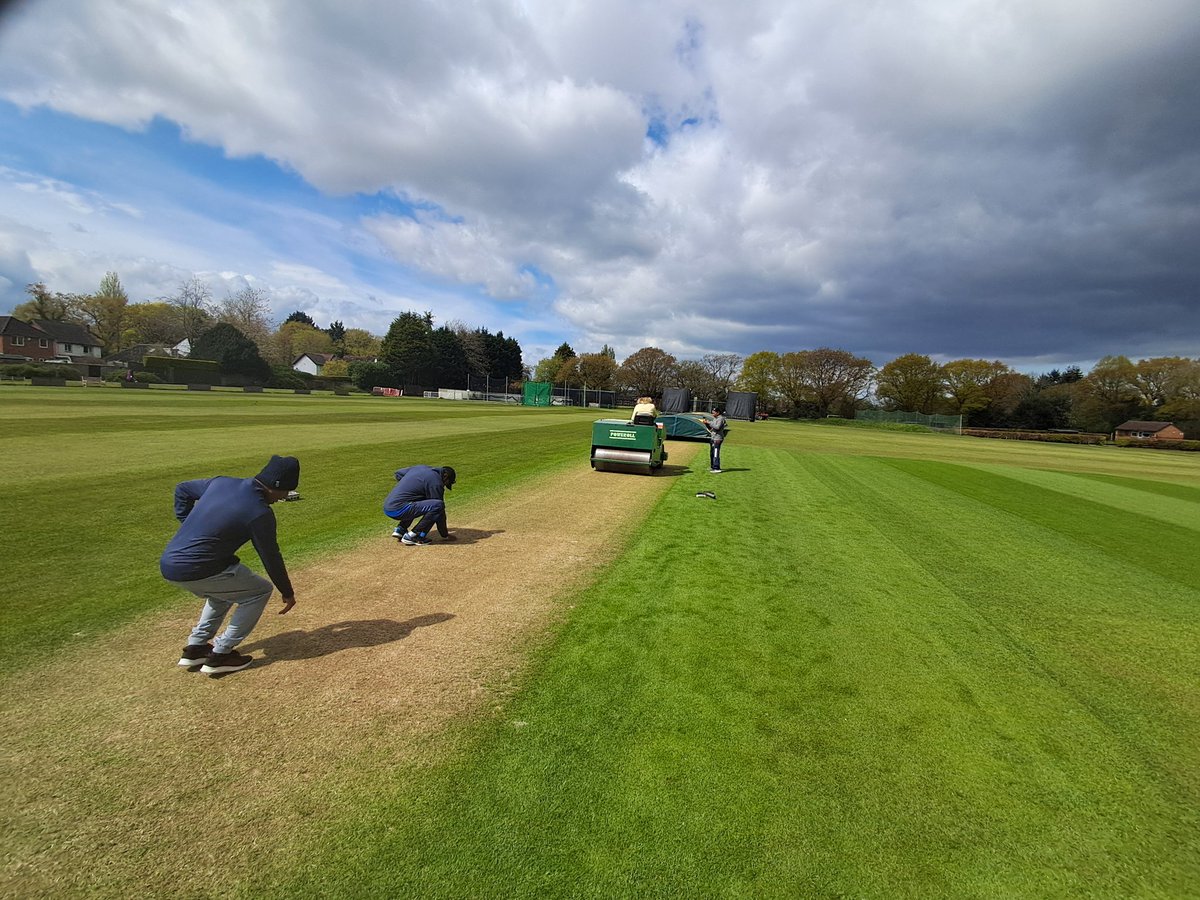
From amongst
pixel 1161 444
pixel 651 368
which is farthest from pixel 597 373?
pixel 1161 444

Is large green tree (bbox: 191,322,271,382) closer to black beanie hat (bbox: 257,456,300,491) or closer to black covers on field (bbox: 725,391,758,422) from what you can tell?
black covers on field (bbox: 725,391,758,422)

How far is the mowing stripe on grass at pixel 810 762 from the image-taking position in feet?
8.48

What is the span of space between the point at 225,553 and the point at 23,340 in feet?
358

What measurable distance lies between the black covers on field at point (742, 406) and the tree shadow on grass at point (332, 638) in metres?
58.9

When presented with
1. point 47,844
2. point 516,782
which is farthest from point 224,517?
point 516,782

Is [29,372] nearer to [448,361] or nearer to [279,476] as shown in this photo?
[448,361]

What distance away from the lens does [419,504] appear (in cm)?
778

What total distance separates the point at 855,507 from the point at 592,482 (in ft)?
20.5

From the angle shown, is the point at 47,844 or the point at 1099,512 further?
the point at 1099,512

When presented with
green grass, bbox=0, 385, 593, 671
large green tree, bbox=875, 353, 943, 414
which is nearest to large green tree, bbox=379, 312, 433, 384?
green grass, bbox=0, 385, 593, 671

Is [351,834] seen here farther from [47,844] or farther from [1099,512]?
[1099,512]

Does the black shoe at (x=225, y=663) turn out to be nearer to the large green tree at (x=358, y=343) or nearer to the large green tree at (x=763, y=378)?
the large green tree at (x=763, y=378)

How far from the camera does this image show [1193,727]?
4109 mm

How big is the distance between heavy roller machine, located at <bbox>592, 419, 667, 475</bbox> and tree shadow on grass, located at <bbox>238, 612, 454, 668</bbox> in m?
9.94
